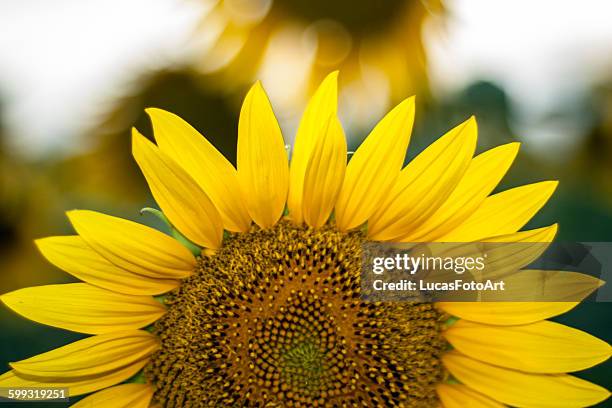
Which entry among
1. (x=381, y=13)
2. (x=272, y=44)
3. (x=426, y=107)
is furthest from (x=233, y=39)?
(x=426, y=107)

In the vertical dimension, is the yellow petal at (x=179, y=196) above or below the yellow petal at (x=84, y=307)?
above

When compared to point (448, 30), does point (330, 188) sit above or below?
below

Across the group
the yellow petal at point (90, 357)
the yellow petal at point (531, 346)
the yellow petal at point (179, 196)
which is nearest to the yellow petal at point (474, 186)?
the yellow petal at point (531, 346)

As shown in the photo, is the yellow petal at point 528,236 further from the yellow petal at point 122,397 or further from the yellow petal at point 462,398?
the yellow petal at point 122,397

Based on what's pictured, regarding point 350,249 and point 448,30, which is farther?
point 448,30

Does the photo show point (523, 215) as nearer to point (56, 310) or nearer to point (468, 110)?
point (56, 310)

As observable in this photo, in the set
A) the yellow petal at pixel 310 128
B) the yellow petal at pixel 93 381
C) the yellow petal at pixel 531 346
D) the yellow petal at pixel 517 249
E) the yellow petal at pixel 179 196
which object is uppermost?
the yellow petal at pixel 310 128
